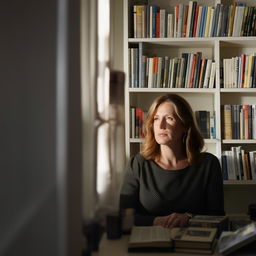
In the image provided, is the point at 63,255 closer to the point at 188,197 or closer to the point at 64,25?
the point at 64,25

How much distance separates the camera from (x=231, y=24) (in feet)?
8.95

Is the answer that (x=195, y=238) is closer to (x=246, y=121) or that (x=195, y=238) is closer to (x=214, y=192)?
(x=214, y=192)

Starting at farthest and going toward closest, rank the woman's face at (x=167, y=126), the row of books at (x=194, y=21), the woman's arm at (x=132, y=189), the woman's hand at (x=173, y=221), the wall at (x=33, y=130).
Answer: the row of books at (x=194, y=21)
the woman's face at (x=167, y=126)
the woman's arm at (x=132, y=189)
the woman's hand at (x=173, y=221)
the wall at (x=33, y=130)

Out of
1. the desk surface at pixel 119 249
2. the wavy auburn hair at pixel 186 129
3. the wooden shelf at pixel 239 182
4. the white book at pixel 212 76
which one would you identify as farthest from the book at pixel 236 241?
the white book at pixel 212 76

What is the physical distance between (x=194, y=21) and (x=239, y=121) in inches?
30.4

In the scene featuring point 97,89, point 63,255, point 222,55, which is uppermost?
point 222,55

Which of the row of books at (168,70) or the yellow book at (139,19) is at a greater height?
the yellow book at (139,19)

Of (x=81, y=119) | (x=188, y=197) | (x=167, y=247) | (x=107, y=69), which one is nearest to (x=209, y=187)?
(x=188, y=197)

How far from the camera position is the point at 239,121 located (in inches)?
109

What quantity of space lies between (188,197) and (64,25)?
1445 millimetres

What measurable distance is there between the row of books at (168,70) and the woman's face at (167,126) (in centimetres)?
67

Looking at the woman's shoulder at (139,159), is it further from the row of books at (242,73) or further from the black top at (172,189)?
the row of books at (242,73)

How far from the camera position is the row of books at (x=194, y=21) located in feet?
8.93

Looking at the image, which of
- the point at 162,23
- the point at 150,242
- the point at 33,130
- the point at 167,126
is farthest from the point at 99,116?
the point at 162,23
